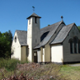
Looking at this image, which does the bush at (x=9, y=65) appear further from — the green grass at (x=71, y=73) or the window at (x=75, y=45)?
the window at (x=75, y=45)

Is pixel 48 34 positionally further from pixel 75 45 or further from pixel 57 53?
pixel 75 45

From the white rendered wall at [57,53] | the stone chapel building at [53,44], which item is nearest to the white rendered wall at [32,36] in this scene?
the stone chapel building at [53,44]

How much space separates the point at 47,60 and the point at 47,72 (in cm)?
1455

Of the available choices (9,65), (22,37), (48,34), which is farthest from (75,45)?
(9,65)

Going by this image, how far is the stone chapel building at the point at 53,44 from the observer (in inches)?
740

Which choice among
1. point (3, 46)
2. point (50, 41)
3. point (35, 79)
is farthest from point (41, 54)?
point (35, 79)

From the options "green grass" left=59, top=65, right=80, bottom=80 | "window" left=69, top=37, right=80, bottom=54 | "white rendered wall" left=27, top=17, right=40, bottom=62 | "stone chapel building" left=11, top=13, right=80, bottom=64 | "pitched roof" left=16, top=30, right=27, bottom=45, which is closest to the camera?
"green grass" left=59, top=65, right=80, bottom=80

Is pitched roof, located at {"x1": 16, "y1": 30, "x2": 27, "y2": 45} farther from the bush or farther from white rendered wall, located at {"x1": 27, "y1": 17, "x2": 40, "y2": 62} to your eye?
the bush

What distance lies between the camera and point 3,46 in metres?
30.6

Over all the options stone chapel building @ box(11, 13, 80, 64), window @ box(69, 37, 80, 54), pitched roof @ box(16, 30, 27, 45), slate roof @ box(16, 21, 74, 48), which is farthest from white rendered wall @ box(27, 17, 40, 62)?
window @ box(69, 37, 80, 54)

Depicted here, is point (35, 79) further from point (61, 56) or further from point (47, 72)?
point (61, 56)

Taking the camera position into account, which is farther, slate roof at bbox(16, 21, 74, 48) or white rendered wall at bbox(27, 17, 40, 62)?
white rendered wall at bbox(27, 17, 40, 62)

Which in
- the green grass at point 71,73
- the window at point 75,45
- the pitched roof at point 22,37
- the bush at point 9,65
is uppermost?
the pitched roof at point 22,37

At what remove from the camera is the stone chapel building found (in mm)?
18797
